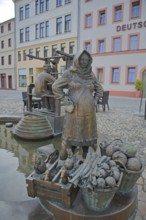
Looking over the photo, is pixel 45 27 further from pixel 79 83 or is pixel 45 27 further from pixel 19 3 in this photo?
pixel 79 83

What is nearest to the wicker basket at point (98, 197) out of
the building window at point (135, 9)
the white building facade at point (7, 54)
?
the building window at point (135, 9)

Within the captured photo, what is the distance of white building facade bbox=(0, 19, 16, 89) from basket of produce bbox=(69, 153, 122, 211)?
97.2 ft

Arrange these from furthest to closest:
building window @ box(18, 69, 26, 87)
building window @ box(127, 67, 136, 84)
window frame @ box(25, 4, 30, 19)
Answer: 1. building window @ box(18, 69, 26, 87)
2. window frame @ box(25, 4, 30, 19)
3. building window @ box(127, 67, 136, 84)

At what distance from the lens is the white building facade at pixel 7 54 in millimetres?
→ 29922

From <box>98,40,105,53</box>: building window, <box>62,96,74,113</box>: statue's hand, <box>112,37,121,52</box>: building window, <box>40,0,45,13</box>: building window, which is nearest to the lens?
<box>62,96,74,113</box>: statue's hand

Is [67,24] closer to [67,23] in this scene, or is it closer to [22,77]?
[67,23]

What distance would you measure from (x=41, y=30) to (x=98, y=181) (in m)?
26.7

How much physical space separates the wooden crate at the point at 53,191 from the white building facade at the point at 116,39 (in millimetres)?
17644

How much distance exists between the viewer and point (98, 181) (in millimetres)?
1630

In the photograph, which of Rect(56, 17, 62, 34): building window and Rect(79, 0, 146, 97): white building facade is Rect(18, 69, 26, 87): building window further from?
Rect(79, 0, 146, 97): white building facade

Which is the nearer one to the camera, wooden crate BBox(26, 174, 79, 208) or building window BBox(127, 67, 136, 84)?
wooden crate BBox(26, 174, 79, 208)

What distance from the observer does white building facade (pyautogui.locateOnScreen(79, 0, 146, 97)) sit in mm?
17969

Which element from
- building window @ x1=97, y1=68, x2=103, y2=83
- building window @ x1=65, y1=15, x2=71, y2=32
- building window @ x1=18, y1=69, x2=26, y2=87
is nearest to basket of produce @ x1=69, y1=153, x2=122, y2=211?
building window @ x1=97, y1=68, x2=103, y2=83

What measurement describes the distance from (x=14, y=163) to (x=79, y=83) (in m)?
1.76
